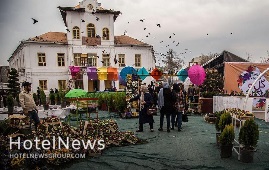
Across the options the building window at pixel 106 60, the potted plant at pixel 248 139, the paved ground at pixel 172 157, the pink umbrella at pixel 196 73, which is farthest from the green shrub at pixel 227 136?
the building window at pixel 106 60

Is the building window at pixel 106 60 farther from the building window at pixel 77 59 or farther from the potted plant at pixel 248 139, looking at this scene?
the potted plant at pixel 248 139

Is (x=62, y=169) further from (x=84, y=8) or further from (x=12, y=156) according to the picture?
(x=84, y=8)

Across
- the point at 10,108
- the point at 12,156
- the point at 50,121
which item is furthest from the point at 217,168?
the point at 10,108

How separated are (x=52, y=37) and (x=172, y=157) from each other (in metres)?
28.8

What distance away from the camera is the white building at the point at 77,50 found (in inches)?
1146

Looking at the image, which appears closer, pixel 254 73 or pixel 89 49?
pixel 254 73

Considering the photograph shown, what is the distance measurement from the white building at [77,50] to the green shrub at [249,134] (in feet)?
84.3

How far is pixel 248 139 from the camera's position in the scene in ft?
17.8

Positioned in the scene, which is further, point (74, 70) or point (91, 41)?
point (91, 41)

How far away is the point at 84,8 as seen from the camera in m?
30.1

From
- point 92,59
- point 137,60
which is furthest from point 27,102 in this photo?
point 137,60

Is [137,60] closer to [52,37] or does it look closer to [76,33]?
[76,33]

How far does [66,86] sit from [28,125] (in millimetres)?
22123

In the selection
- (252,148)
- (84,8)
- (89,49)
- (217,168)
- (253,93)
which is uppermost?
(84,8)
